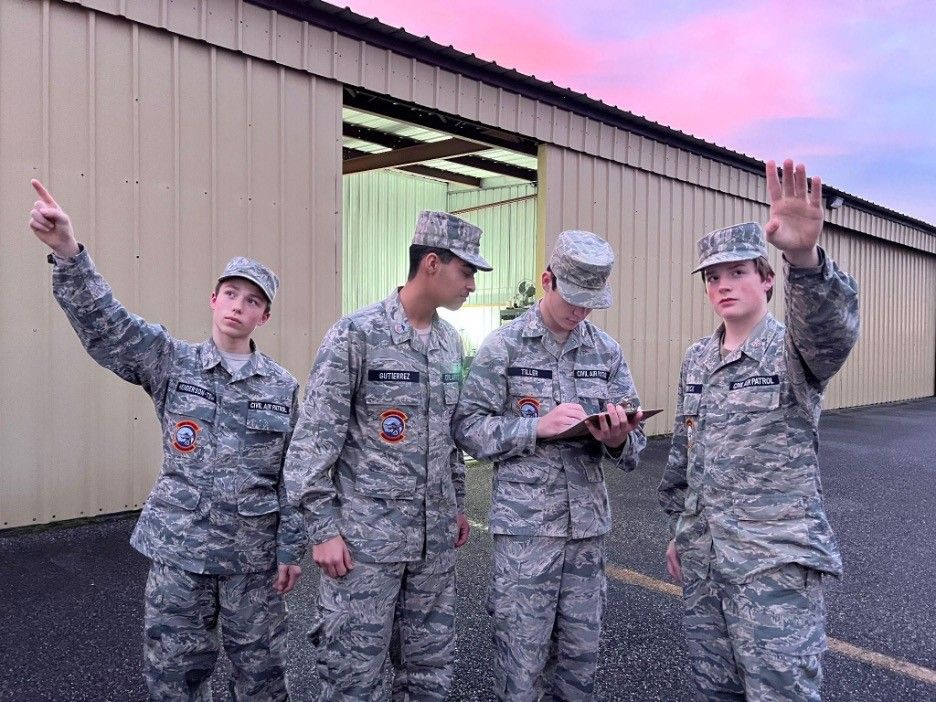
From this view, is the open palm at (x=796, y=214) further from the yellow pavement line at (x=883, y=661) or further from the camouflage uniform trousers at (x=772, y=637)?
the yellow pavement line at (x=883, y=661)

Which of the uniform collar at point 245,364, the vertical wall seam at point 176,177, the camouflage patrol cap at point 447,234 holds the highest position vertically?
the vertical wall seam at point 176,177

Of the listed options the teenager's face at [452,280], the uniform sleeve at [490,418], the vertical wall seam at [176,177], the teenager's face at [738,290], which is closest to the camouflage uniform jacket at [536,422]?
the uniform sleeve at [490,418]

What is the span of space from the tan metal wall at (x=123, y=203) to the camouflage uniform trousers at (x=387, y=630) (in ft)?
11.9

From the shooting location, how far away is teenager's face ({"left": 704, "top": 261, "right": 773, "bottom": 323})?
2.36 metres

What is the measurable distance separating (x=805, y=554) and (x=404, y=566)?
1.25 metres

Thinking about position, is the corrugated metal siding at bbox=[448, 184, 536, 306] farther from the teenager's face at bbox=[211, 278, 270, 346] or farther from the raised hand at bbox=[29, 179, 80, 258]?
the raised hand at bbox=[29, 179, 80, 258]

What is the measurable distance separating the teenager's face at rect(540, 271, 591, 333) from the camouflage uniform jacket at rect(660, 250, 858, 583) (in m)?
0.49

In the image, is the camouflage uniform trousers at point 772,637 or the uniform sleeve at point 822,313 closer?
the uniform sleeve at point 822,313

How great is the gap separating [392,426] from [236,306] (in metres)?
0.70

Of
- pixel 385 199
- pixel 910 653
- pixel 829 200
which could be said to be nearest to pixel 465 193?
pixel 385 199

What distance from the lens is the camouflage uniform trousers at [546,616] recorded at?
2.30m

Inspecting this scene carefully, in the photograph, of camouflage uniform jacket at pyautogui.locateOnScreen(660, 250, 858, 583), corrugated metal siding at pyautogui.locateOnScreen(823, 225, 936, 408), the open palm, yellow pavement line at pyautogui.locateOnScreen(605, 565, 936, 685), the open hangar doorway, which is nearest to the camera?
the open palm

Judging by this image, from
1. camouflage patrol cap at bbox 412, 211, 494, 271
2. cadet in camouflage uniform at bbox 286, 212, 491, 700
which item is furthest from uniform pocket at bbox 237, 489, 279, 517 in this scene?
camouflage patrol cap at bbox 412, 211, 494, 271

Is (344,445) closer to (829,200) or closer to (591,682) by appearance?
(591,682)
